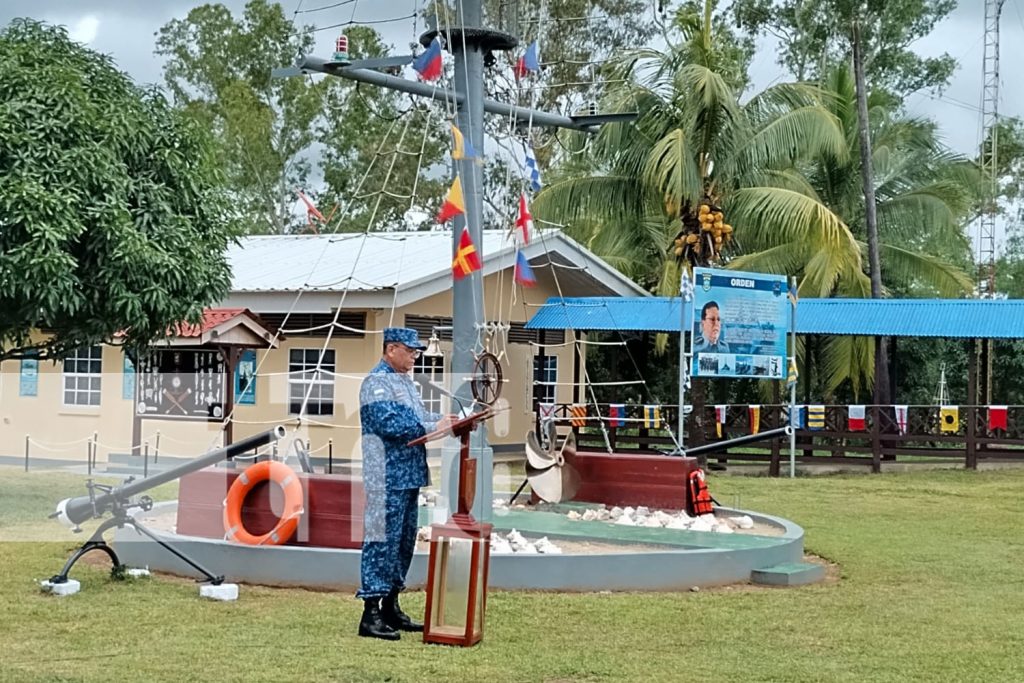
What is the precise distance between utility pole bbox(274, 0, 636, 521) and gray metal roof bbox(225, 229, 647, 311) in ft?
19.1

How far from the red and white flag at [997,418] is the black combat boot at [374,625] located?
14282mm

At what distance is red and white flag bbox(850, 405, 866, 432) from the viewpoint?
18.7 metres

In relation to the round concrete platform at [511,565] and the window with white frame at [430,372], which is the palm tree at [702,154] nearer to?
the window with white frame at [430,372]

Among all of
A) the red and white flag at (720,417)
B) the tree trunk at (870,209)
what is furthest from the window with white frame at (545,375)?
the tree trunk at (870,209)

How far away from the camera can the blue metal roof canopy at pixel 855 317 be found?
18219 mm

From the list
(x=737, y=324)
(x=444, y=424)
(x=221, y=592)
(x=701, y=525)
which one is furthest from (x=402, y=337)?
(x=737, y=324)

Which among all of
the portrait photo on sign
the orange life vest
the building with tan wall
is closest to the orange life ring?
the orange life vest

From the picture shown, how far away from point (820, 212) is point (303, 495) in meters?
12.0

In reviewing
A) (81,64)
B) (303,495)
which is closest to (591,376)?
(81,64)

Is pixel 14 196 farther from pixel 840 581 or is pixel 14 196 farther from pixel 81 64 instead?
pixel 840 581

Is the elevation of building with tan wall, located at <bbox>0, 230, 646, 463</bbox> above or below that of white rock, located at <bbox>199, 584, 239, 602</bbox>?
above

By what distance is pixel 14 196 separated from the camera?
10.3m

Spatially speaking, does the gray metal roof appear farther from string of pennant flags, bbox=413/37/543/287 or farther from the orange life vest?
string of pennant flags, bbox=413/37/543/287

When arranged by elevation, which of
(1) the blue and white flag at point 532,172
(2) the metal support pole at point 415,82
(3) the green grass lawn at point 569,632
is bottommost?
(3) the green grass lawn at point 569,632
